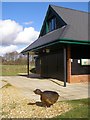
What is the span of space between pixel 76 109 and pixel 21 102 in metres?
2.61

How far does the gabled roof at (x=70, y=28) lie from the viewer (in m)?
16.3

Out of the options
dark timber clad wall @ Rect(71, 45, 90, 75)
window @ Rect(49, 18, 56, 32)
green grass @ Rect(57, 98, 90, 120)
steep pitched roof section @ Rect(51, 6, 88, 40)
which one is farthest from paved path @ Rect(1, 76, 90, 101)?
window @ Rect(49, 18, 56, 32)

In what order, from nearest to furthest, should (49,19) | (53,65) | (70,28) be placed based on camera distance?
(70,28), (53,65), (49,19)

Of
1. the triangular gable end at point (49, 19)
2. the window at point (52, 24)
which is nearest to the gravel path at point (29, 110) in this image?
the triangular gable end at point (49, 19)

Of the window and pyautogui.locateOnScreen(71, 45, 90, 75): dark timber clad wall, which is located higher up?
the window

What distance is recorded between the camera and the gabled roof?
16.3 meters

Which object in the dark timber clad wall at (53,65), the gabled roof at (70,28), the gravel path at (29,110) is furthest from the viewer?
the dark timber clad wall at (53,65)

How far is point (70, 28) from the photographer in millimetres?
18047

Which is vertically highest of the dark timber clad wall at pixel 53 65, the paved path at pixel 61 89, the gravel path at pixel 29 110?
the dark timber clad wall at pixel 53 65

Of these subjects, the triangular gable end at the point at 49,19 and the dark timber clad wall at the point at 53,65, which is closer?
the dark timber clad wall at the point at 53,65

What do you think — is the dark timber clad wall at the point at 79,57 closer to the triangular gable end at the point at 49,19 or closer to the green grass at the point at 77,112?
the triangular gable end at the point at 49,19

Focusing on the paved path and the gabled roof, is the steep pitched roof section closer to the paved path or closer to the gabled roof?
the gabled roof

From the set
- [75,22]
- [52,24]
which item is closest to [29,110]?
[75,22]

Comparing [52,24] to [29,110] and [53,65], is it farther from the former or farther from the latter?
[29,110]
